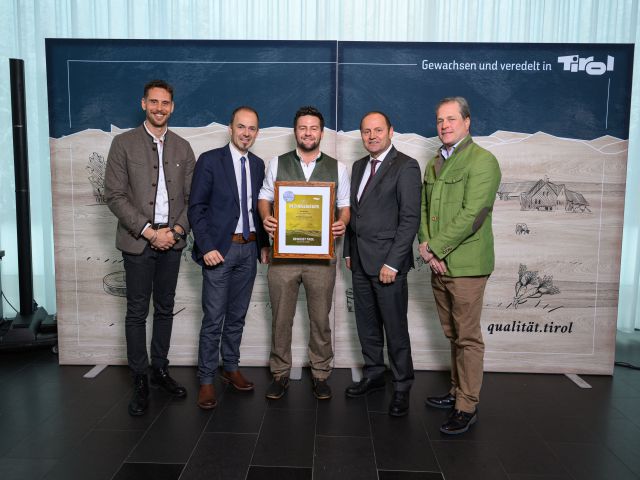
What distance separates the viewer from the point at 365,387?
2777mm

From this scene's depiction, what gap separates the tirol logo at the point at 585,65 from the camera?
3002 millimetres

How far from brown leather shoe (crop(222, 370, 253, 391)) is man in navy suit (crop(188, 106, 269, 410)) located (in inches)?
7.2

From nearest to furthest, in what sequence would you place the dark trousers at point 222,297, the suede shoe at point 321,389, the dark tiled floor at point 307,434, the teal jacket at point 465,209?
1. the dark tiled floor at point 307,434
2. the teal jacket at point 465,209
3. the dark trousers at point 222,297
4. the suede shoe at point 321,389

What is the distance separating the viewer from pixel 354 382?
118 inches

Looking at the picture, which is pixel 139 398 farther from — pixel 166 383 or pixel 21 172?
pixel 21 172

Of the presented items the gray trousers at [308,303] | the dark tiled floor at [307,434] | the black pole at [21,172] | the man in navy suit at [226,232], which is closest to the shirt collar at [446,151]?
the gray trousers at [308,303]

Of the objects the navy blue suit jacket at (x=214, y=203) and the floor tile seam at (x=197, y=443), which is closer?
the floor tile seam at (x=197, y=443)

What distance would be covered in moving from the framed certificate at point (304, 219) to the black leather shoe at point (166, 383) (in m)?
0.90

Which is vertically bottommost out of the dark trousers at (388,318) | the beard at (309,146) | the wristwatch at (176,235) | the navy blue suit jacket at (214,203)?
the dark trousers at (388,318)

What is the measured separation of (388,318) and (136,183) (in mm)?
1423

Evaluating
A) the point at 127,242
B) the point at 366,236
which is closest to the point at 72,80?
the point at 127,242

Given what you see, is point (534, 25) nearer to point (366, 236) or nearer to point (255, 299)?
point (366, 236)

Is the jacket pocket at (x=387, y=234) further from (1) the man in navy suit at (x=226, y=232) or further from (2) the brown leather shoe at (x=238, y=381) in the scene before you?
(2) the brown leather shoe at (x=238, y=381)

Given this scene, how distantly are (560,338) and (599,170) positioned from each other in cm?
104
